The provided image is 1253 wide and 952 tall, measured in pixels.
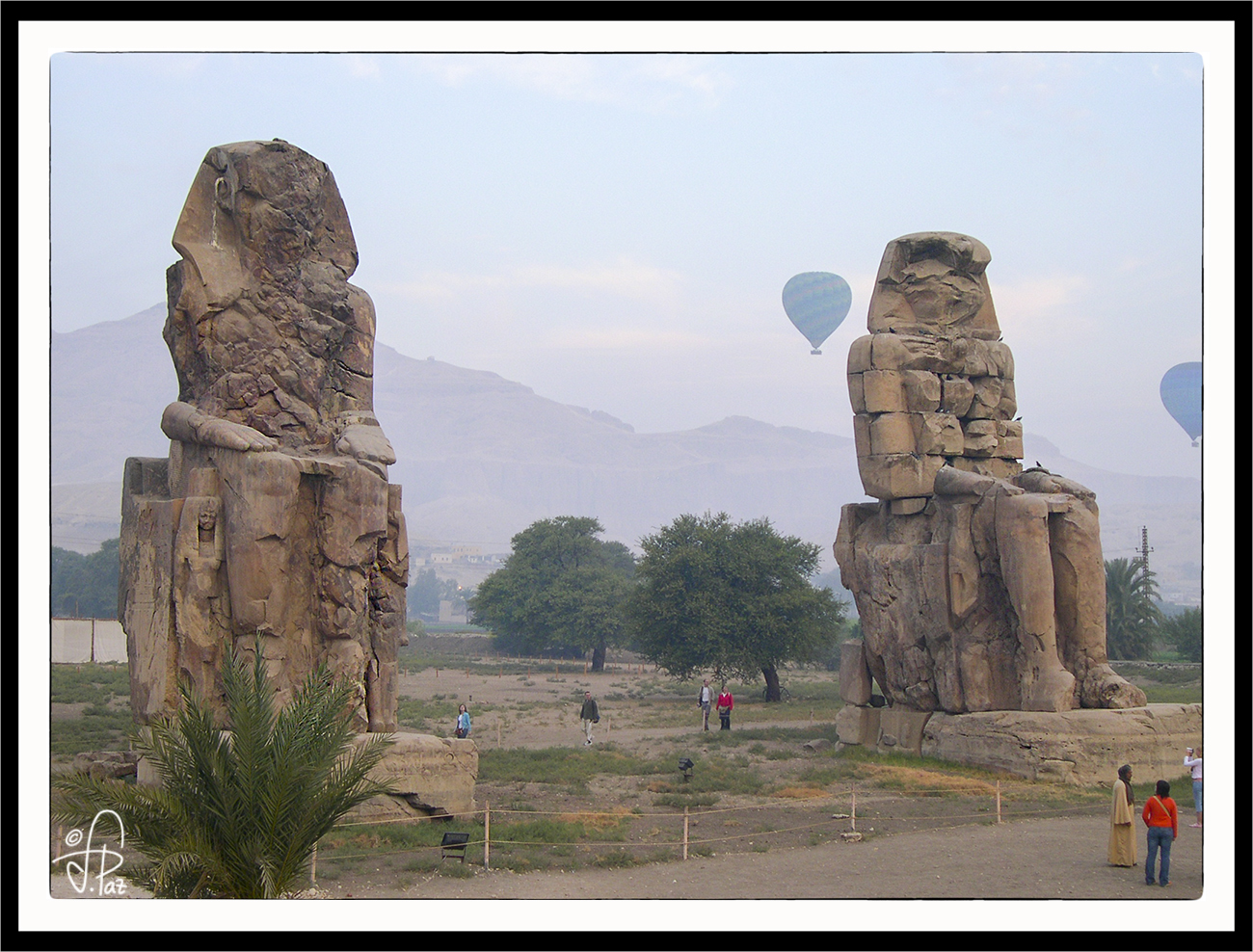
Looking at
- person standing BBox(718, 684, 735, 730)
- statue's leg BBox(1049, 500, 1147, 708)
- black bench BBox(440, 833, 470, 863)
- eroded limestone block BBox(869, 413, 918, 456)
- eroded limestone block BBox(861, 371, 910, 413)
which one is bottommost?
person standing BBox(718, 684, 735, 730)

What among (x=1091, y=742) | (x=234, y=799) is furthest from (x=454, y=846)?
(x=1091, y=742)

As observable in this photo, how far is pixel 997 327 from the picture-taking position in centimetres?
1916

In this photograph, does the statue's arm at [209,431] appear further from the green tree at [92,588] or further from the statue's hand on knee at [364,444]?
the green tree at [92,588]

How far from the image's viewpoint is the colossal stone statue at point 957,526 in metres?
16.2

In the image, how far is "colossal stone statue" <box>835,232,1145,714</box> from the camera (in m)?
16.2

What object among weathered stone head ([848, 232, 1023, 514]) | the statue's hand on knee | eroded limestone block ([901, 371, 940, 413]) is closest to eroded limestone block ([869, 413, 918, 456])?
weathered stone head ([848, 232, 1023, 514])

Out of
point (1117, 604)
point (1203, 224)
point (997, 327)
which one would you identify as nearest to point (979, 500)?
point (997, 327)

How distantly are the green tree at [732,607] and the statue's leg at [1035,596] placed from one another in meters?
16.6

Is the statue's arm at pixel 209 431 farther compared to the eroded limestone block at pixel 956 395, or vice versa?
the eroded limestone block at pixel 956 395

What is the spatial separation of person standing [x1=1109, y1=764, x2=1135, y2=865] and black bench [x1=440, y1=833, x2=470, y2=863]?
17.2ft

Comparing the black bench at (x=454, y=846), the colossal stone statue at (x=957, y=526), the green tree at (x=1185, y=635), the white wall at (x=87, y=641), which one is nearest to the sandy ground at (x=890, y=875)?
the black bench at (x=454, y=846)

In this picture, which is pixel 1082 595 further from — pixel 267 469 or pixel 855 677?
pixel 267 469

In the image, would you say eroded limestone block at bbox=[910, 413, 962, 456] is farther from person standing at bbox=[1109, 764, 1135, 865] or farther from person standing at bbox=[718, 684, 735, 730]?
person standing at bbox=[1109, 764, 1135, 865]

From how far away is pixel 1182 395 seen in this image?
147ft
